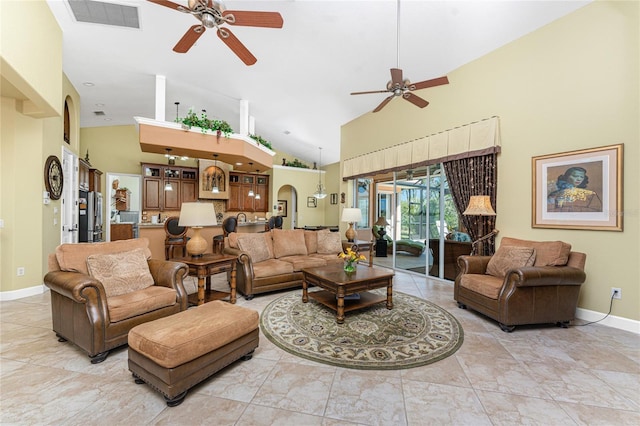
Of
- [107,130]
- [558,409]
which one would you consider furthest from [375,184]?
[107,130]

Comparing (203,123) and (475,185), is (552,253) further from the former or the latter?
(203,123)

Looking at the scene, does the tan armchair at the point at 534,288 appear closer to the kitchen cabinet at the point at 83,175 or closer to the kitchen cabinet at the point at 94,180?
the kitchen cabinet at the point at 83,175

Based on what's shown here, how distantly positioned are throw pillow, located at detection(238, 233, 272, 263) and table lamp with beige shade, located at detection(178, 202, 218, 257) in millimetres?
692

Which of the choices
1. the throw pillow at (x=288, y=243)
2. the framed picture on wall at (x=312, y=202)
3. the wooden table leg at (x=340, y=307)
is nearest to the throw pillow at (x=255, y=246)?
the throw pillow at (x=288, y=243)

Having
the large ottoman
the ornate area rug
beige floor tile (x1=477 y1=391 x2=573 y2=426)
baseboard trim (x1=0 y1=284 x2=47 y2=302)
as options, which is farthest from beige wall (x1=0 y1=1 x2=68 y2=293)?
beige floor tile (x1=477 y1=391 x2=573 y2=426)

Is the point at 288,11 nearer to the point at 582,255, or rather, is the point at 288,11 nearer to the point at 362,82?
the point at 362,82

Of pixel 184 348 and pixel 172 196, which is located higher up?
pixel 172 196

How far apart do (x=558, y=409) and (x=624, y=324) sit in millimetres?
2157

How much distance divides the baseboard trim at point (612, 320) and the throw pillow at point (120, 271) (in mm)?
4881

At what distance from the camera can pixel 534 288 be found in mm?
2879

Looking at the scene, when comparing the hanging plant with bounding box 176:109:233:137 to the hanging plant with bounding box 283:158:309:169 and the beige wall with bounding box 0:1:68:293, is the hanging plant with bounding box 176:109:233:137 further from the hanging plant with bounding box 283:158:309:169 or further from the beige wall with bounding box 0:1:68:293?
the hanging plant with bounding box 283:158:309:169

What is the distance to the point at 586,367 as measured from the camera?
2.22 m

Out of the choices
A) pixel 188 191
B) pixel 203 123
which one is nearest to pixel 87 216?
pixel 188 191

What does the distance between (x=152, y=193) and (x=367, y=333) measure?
7.78 m
